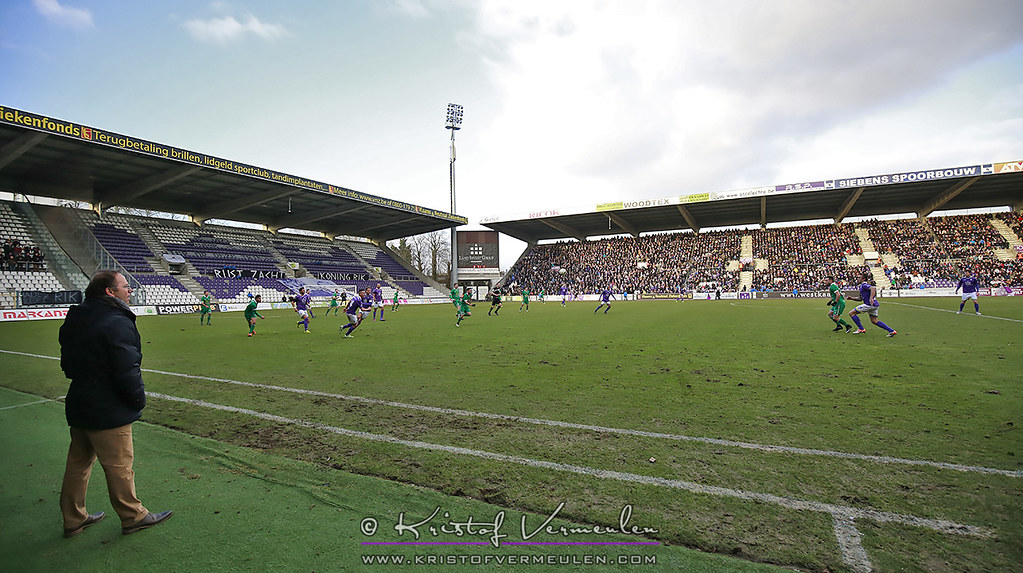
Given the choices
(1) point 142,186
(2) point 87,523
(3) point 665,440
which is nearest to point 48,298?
(1) point 142,186

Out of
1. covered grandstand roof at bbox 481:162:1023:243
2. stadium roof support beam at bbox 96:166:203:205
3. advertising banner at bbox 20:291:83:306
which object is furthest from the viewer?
covered grandstand roof at bbox 481:162:1023:243

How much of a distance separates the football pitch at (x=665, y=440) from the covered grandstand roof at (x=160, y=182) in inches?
861

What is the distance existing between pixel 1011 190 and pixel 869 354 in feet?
174

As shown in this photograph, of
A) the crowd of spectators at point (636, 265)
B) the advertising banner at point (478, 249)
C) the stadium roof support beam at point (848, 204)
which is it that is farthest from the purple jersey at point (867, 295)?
the advertising banner at point (478, 249)

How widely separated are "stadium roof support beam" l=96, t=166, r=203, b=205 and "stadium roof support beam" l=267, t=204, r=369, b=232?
1366 cm

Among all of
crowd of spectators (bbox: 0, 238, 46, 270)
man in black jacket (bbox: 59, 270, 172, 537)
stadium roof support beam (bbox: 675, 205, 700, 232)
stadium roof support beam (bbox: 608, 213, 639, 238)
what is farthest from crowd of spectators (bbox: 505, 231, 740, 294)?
man in black jacket (bbox: 59, 270, 172, 537)

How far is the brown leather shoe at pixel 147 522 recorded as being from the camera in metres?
3.09

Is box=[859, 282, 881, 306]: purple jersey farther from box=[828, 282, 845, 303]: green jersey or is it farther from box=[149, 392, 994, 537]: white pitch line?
box=[149, 392, 994, 537]: white pitch line

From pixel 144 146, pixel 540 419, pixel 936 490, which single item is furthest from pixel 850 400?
pixel 144 146

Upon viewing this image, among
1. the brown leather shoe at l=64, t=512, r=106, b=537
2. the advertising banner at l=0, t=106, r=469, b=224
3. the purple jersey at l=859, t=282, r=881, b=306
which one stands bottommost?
the brown leather shoe at l=64, t=512, r=106, b=537

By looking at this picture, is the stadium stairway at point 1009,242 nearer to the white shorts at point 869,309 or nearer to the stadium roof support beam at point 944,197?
the stadium roof support beam at point 944,197

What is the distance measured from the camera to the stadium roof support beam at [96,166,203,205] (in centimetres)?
3097

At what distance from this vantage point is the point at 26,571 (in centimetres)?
267

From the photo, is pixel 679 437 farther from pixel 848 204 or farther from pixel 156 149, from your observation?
pixel 848 204
